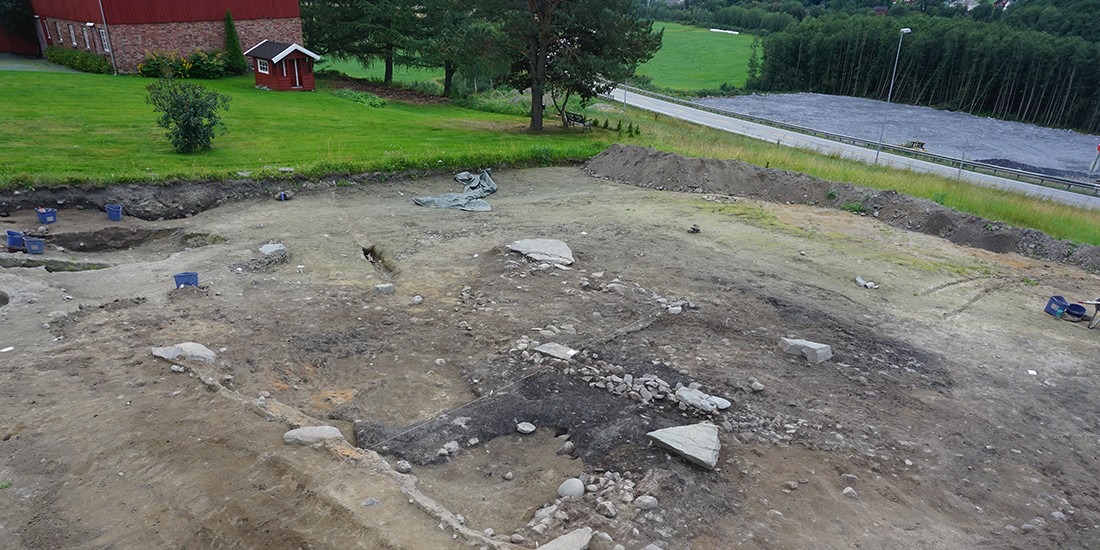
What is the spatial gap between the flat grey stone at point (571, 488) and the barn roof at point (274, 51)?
98.7 ft

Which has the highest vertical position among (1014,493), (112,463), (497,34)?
(497,34)

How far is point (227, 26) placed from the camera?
1226 inches

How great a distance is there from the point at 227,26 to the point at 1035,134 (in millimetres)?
59907

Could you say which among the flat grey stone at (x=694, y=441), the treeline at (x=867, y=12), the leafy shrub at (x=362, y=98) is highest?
the treeline at (x=867, y=12)

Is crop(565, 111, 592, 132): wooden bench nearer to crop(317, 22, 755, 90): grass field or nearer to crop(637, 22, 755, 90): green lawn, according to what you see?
crop(317, 22, 755, 90): grass field

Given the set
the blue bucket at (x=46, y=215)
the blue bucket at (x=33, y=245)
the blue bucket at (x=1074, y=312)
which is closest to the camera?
the blue bucket at (x=1074, y=312)

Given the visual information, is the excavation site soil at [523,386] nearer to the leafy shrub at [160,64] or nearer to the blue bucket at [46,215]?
the blue bucket at [46,215]

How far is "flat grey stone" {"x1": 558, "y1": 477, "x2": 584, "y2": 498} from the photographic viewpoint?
5.11 m

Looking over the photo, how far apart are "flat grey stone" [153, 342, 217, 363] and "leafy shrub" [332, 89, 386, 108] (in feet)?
79.6

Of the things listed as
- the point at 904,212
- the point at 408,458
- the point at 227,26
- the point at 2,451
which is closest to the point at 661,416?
the point at 408,458

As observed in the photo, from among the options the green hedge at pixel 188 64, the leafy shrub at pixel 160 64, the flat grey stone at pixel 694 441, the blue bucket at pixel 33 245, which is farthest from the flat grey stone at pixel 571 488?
the green hedge at pixel 188 64

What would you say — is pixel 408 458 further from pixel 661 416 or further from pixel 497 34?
pixel 497 34

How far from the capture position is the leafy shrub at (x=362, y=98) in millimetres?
29281

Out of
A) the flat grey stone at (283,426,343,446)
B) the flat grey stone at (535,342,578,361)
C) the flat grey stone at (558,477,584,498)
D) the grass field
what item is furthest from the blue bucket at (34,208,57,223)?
the grass field
